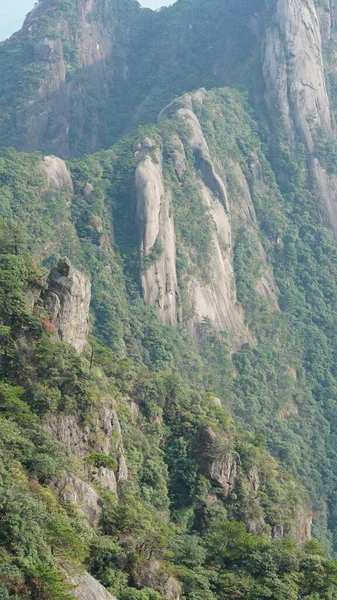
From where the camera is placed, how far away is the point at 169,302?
8275cm

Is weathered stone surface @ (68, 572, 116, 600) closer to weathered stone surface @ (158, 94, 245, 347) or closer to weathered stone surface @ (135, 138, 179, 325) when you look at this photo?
weathered stone surface @ (135, 138, 179, 325)

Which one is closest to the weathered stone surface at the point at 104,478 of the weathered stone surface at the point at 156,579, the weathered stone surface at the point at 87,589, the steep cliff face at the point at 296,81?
the weathered stone surface at the point at 156,579

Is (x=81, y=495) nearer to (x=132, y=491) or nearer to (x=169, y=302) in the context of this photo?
(x=132, y=491)

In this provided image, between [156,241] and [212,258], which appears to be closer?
[156,241]

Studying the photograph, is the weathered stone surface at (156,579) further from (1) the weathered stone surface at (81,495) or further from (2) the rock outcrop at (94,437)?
(2) the rock outcrop at (94,437)

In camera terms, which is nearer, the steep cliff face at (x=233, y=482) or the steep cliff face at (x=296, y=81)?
the steep cliff face at (x=233, y=482)

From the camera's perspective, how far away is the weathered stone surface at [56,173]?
84062mm

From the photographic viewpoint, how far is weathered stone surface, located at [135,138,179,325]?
81812 mm

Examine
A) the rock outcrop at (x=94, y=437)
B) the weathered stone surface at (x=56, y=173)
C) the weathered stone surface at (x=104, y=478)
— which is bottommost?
the weathered stone surface at (x=104, y=478)

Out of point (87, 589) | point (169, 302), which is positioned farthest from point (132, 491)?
point (169, 302)

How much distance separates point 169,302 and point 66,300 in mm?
38533

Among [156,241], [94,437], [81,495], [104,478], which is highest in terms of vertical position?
[156,241]

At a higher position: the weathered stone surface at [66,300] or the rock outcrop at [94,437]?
the weathered stone surface at [66,300]

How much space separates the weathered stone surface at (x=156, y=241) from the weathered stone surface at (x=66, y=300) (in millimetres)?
34985
